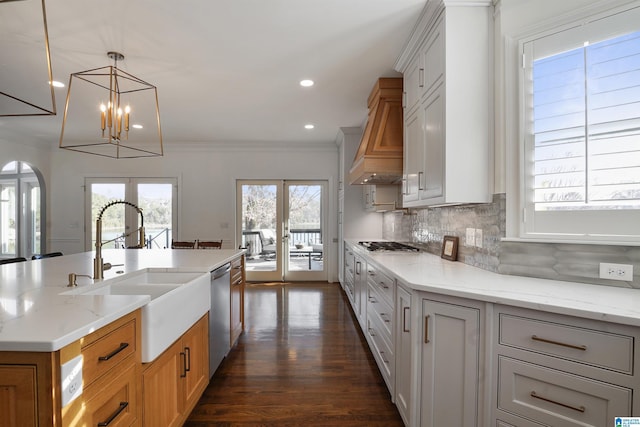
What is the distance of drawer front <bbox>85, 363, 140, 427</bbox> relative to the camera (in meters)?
1.03

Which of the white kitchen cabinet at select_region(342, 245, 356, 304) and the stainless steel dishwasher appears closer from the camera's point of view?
the stainless steel dishwasher

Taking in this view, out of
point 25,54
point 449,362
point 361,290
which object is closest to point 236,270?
point 361,290

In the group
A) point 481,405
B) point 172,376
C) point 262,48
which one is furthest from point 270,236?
point 481,405

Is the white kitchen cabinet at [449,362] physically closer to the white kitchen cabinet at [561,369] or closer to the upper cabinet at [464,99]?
the white kitchen cabinet at [561,369]

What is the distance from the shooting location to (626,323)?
108 cm

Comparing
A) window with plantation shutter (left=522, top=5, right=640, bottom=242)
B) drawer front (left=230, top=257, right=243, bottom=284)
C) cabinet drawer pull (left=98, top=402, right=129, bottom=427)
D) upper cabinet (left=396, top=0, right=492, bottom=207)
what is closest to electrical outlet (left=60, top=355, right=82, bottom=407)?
cabinet drawer pull (left=98, top=402, right=129, bottom=427)

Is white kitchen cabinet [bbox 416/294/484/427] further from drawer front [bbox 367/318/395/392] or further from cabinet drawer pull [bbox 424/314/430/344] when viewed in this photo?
drawer front [bbox 367/318/395/392]

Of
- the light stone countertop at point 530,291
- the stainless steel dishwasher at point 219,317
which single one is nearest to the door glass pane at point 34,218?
the stainless steel dishwasher at point 219,317

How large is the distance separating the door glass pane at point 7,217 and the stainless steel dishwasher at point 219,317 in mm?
6471

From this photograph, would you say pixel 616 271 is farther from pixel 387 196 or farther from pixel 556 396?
pixel 387 196

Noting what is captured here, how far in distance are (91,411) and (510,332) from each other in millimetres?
1664

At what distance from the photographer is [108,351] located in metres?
1.12

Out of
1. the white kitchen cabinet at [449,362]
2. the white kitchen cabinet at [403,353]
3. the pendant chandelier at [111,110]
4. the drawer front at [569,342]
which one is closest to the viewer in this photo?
the drawer front at [569,342]

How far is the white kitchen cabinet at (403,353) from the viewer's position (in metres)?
1.72
